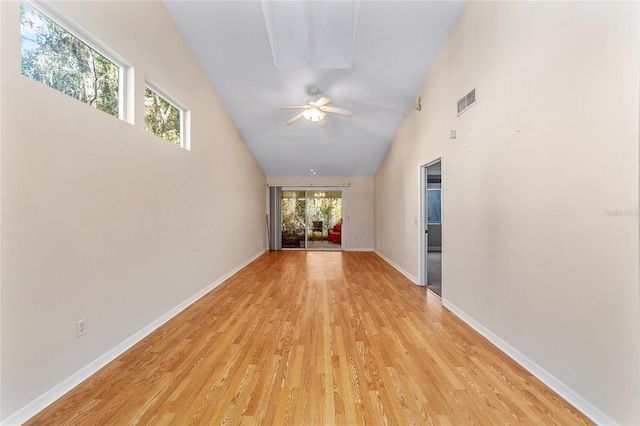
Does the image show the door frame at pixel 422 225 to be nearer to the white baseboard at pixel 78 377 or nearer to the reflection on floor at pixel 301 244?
the white baseboard at pixel 78 377

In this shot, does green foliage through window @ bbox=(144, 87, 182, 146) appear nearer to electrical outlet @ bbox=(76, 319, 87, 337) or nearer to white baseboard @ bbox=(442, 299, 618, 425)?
electrical outlet @ bbox=(76, 319, 87, 337)

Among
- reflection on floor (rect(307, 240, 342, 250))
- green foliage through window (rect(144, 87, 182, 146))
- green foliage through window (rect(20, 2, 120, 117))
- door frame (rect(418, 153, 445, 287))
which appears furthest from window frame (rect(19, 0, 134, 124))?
reflection on floor (rect(307, 240, 342, 250))

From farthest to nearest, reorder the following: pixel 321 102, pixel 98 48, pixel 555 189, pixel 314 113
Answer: pixel 314 113, pixel 321 102, pixel 98 48, pixel 555 189

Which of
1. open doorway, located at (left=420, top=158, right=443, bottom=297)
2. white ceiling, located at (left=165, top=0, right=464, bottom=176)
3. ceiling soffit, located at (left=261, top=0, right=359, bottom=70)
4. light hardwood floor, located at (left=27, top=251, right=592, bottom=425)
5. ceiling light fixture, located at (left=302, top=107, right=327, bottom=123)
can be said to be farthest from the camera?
open doorway, located at (left=420, top=158, right=443, bottom=297)

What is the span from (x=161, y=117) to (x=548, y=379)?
4.21 metres

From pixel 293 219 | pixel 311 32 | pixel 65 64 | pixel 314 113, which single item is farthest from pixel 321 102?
pixel 293 219

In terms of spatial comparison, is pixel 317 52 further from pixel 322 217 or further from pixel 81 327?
pixel 322 217

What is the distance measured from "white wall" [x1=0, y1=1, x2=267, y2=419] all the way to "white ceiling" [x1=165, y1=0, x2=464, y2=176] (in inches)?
20.8

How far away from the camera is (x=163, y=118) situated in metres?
2.91

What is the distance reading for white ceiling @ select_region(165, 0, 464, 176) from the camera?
2.97 m

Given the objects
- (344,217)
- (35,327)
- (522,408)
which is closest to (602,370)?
(522,408)

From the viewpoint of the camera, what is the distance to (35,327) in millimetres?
1529

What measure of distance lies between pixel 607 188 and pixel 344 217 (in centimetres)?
644

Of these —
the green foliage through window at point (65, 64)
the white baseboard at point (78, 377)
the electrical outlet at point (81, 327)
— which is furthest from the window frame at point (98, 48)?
the white baseboard at point (78, 377)
